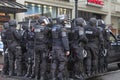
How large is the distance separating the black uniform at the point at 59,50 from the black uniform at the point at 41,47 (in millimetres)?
412

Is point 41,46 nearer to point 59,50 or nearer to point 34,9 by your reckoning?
point 59,50

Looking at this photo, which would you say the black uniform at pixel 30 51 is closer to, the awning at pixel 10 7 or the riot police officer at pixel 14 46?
the riot police officer at pixel 14 46

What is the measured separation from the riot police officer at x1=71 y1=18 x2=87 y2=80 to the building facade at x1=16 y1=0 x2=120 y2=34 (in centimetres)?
1006

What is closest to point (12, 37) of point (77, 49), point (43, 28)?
point (43, 28)

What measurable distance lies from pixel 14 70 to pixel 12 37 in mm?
1207

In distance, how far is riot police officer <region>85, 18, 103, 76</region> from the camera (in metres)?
11.5

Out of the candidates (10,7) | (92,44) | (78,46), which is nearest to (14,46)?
(78,46)

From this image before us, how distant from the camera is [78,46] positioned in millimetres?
10578

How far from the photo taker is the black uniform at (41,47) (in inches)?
404

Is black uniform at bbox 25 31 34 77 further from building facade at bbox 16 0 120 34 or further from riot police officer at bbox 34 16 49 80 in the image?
building facade at bbox 16 0 120 34

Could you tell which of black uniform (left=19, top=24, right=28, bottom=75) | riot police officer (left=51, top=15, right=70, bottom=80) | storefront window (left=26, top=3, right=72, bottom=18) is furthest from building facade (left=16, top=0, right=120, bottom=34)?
riot police officer (left=51, top=15, right=70, bottom=80)

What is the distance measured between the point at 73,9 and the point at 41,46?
21635 millimetres

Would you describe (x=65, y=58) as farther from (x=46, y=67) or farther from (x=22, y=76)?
(x=22, y=76)

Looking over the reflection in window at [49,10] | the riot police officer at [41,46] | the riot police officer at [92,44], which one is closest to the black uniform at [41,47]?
the riot police officer at [41,46]
